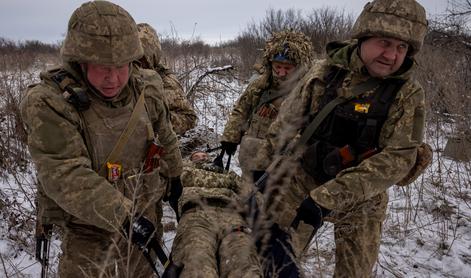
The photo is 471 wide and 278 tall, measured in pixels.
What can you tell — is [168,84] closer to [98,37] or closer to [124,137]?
[124,137]

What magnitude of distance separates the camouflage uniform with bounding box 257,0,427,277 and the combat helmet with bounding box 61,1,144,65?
0.96 meters

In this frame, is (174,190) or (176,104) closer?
(174,190)

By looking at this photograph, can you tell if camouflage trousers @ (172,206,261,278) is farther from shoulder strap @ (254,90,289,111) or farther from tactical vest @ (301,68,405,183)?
shoulder strap @ (254,90,289,111)

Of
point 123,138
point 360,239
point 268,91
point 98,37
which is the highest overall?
point 98,37

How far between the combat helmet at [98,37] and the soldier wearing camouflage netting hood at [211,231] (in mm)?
929

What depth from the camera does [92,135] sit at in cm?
201

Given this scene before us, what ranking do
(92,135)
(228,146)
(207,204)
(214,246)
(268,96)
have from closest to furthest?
1. (92,135)
2. (214,246)
3. (207,204)
4. (268,96)
5. (228,146)

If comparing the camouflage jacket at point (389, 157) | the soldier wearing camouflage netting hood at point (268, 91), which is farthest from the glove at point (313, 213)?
the soldier wearing camouflage netting hood at point (268, 91)

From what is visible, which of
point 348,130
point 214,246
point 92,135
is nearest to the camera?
point 92,135

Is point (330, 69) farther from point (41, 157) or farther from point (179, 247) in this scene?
point (41, 157)

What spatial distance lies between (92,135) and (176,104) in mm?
1983

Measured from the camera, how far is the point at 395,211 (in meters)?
4.32

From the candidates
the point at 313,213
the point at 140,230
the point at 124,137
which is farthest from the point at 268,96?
the point at 140,230

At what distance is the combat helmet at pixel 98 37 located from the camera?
188 centimetres
